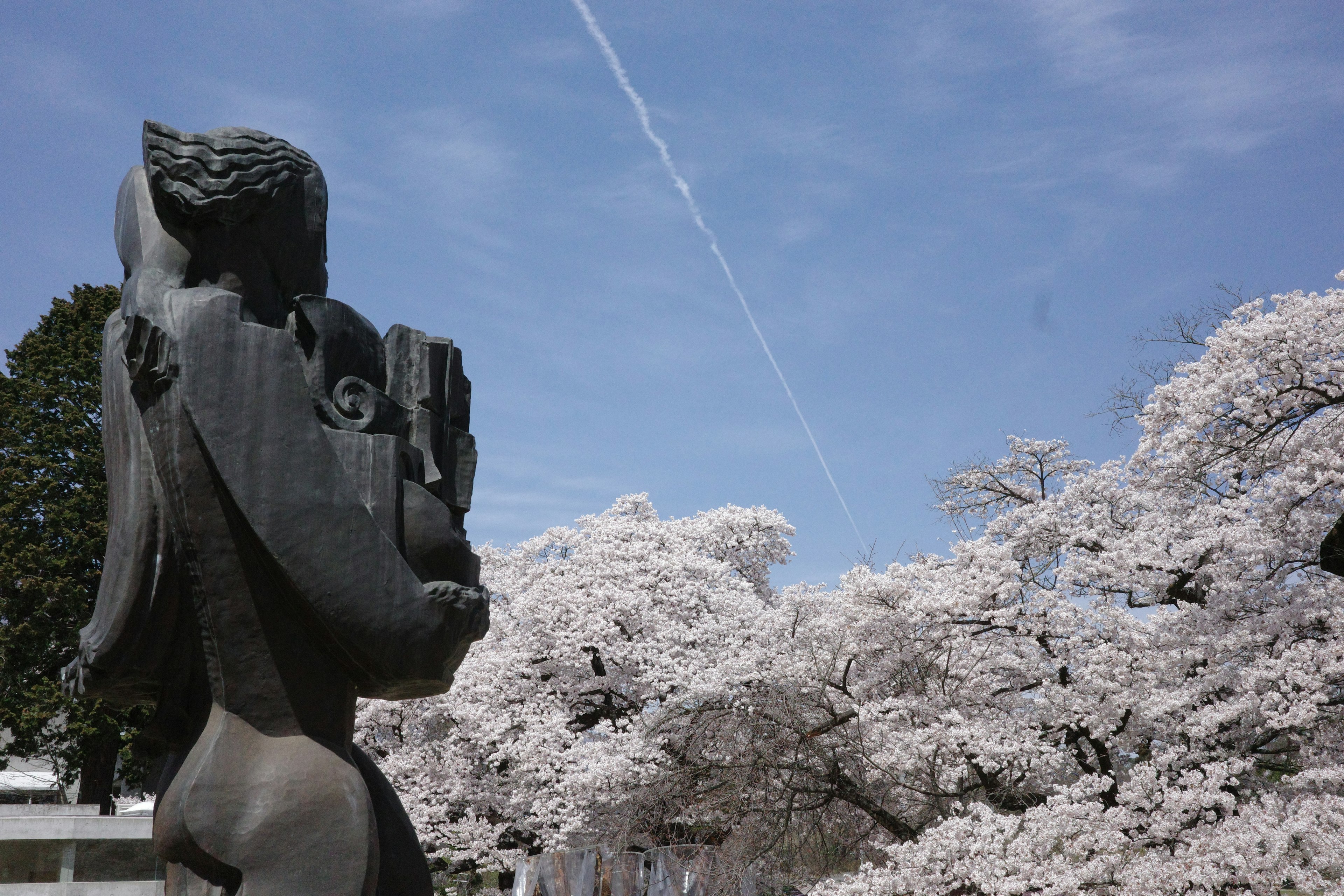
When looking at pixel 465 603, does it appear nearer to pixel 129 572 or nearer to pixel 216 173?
pixel 129 572

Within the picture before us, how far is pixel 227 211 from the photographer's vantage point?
3.00 m

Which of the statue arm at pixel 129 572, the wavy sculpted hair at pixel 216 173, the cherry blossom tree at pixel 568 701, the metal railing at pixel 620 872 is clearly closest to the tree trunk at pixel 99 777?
the cherry blossom tree at pixel 568 701

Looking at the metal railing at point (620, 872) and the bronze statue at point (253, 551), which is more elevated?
the bronze statue at point (253, 551)

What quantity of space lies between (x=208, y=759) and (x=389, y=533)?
76cm

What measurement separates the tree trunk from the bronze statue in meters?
15.8

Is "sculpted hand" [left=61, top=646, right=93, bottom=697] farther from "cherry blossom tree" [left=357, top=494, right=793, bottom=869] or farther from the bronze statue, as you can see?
"cherry blossom tree" [left=357, top=494, right=793, bottom=869]

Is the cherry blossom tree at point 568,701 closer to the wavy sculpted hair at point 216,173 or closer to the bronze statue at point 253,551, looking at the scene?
the bronze statue at point 253,551

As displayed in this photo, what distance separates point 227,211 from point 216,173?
0.11m

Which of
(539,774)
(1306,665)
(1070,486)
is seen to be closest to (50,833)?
(539,774)

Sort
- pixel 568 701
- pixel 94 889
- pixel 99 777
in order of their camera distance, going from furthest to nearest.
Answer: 1. pixel 99 777
2. pixel 568 701
3. pixel 94 889

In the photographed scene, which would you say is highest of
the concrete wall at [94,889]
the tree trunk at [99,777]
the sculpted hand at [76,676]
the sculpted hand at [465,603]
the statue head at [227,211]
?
the statue head at [227,211]

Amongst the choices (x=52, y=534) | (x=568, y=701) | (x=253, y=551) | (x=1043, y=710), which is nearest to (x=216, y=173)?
(x=253, y=551)

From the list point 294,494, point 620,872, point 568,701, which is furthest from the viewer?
point 568,701

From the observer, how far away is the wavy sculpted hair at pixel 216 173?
2.96 meters
